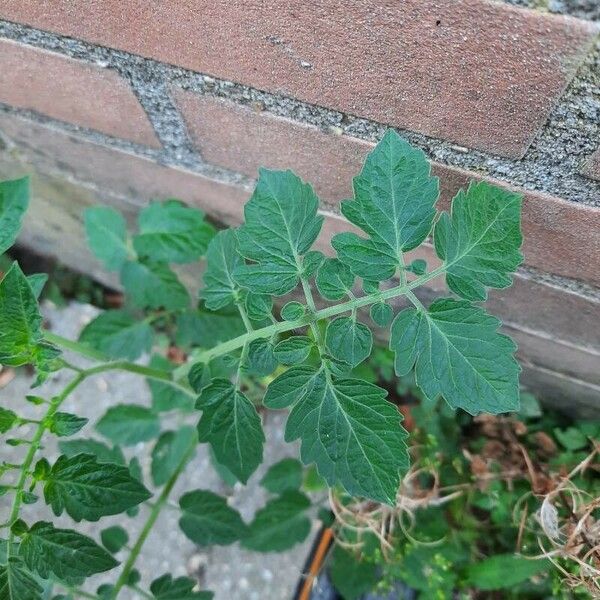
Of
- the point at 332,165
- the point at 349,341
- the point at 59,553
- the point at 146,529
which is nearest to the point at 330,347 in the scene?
the point at 349,341

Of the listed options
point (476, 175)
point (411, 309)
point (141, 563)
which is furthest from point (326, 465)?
point (141, 563)

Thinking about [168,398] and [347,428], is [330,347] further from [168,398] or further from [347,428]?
[168,398]

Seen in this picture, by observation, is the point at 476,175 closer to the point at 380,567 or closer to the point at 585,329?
the point at 585,329

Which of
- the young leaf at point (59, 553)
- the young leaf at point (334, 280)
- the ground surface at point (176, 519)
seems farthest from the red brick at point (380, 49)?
the ground surface at point (176, 519)

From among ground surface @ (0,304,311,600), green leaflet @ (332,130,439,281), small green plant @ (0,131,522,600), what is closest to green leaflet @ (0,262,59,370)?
small green plant @ (0,131,522,600)

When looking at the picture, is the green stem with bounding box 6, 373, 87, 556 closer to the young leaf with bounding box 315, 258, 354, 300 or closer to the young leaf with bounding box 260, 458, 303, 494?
the young leaf with bounding box 315, 258, 354, 300
